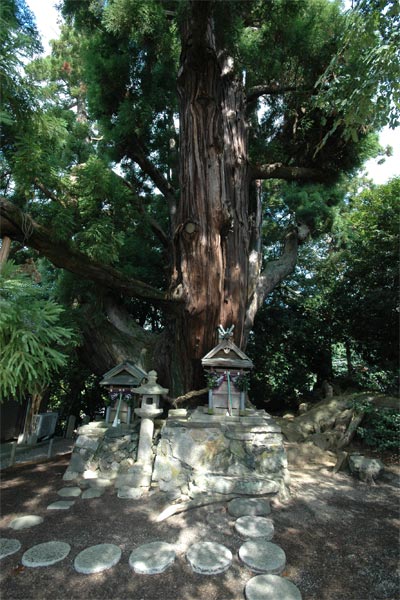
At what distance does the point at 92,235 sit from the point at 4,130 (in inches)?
59.3

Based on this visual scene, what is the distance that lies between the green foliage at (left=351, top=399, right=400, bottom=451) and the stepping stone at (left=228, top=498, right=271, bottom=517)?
3422 mm

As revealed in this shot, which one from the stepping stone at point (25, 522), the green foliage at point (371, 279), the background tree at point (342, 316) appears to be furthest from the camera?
the background tree at point (342, 316)

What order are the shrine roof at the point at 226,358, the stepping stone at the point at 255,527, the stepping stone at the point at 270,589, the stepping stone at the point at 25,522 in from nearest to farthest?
the stepping stone at the point at 270,589, the stepping stone at the point at 255,527, the stepping stone at the point at 25,522, the shrine roof at the point at 226,358

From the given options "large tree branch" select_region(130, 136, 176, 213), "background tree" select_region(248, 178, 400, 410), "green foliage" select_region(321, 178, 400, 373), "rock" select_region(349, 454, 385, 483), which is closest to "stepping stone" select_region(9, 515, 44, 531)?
"rock" select_region(349, 454, 385, 483)

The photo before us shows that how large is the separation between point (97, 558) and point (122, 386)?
8.57 feet

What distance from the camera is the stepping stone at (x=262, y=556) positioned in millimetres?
2550

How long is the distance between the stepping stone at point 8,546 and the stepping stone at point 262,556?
6.38ft

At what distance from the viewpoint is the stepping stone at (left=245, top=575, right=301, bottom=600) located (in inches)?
88.0

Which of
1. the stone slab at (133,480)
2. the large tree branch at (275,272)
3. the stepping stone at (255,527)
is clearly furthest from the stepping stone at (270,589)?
the large tree branch at (275,272)

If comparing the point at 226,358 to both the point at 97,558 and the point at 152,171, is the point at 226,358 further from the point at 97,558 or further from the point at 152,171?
the point at 152,171

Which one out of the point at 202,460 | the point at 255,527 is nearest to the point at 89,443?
the point at 202,460

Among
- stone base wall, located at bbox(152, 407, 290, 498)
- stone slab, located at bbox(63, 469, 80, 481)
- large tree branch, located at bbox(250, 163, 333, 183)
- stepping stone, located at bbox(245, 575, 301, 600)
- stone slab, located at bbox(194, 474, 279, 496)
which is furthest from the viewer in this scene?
large tree branch, located at bbox(250, 163, 333, 183)

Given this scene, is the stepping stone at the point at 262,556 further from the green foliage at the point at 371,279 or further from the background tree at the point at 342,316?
the green foliage at the point at 371,279

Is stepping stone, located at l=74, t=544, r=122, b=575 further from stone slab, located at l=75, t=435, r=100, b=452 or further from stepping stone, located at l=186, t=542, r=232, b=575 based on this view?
stone slab, located at l=75, t=435, r=100, b=452
